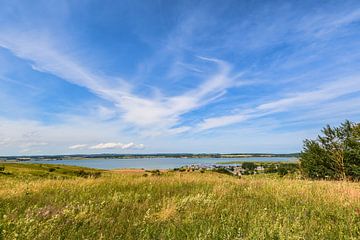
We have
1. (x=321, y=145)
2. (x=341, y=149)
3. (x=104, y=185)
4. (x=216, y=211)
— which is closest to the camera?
(x=216, y=211)

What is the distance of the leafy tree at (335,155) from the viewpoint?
2831 cm

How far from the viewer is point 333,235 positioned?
464 centimetres

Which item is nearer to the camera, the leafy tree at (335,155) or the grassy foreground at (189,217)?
the grassy foreground at (189,217)

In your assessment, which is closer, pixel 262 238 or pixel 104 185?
pixel 262 238

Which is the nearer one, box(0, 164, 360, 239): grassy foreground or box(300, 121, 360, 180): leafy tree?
box(0, 164, 360, 239): grassy foreground

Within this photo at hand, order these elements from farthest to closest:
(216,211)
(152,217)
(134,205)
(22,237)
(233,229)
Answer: (134,205) → (216,211) → (152,217) → (233,229) → (22,237)

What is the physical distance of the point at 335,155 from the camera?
2981 cm

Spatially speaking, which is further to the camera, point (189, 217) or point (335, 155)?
point (335, 155)

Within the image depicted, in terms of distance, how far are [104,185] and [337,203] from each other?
8054mm

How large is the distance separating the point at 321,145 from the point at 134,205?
3146 cm

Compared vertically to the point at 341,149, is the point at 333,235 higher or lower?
lower

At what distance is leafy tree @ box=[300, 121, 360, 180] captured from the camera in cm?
2831

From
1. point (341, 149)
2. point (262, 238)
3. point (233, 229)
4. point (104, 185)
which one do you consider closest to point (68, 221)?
point (233, 229)

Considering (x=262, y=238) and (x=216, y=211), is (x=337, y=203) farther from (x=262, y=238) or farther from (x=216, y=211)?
(x=262, y=238)
